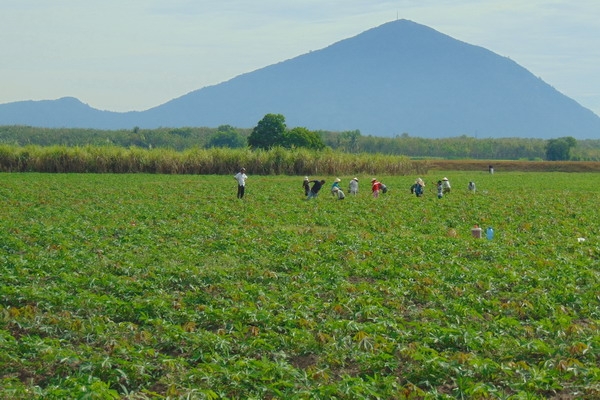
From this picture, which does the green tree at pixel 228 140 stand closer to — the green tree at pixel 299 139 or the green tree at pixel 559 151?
the green tree at pixel 299 139

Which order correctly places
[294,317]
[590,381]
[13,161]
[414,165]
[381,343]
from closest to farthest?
[590,381]
[381,343]
[294,317]
[13,161]
[414,165]

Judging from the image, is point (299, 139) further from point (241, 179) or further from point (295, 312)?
point (295, 312)

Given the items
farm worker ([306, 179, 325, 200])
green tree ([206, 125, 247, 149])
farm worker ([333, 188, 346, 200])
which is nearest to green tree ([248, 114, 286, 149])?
green tree ([206, 125, 247, 149])

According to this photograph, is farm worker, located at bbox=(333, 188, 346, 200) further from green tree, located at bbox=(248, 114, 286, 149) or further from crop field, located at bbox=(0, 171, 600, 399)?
green tree, located at bbox=(248, 114, 286, 149)

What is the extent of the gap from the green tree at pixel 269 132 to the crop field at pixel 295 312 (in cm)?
7573

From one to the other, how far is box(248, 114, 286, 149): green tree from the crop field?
2982 inches

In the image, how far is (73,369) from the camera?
9680 millimetres

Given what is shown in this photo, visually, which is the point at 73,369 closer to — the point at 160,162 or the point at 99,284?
the point at 99,284

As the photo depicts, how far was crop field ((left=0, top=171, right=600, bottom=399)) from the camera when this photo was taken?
9242 millimetres

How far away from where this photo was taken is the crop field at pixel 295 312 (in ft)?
30.3

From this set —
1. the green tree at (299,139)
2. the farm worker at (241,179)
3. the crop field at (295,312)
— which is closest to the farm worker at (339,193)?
the farm worker at (241,179)

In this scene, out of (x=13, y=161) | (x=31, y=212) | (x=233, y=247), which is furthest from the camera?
(x=13, y=161)

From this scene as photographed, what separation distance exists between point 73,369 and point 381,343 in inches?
167

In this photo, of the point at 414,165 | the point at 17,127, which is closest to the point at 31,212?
the point at 414,165
